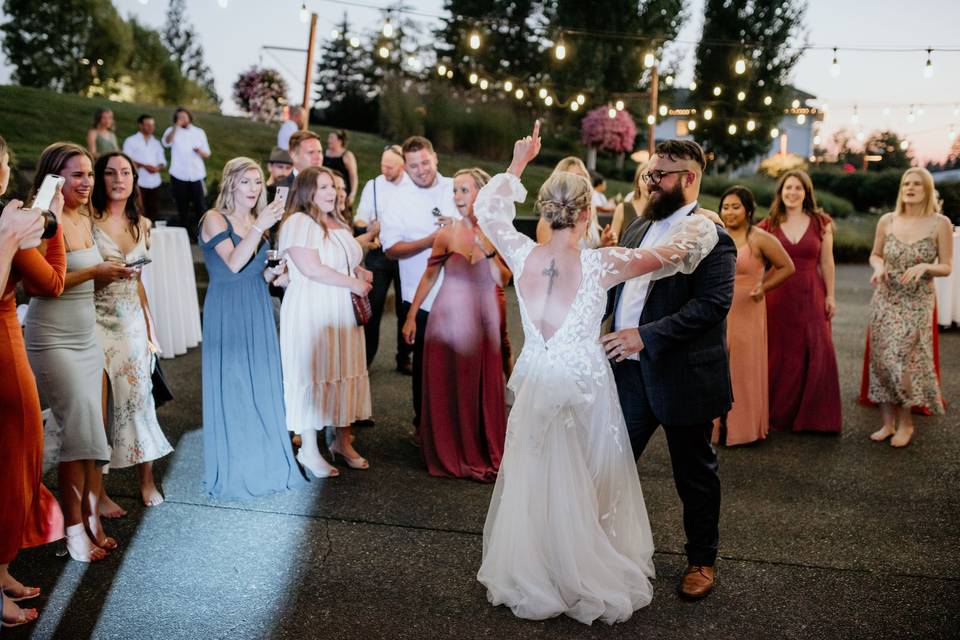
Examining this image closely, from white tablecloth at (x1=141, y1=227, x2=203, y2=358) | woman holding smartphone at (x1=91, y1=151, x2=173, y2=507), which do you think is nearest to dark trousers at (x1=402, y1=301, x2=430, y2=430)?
woman holding smartphone at (x1=91, y1=151, x2=173, y2=507)

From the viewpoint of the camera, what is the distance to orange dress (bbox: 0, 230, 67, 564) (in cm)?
283

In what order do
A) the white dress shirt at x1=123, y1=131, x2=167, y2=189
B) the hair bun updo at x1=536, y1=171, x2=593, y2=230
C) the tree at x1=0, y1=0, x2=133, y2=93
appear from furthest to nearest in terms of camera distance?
the tree at x1=0, y1=0, x2=133, y2=93, the white dress shirt at x1=123, y1=131, x2=167, y2=189, the hair bun updo at x1=536, y1=171, x2=593, y2=230

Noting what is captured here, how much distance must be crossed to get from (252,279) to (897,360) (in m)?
4.44

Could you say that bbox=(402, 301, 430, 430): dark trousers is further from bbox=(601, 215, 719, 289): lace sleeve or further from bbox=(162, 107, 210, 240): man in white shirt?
bbox=(162, 107, 210, 240): man in white shirt

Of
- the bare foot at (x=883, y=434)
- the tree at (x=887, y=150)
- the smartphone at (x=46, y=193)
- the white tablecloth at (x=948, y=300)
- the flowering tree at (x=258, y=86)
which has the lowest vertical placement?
the bare foot at (x=883, y=434)

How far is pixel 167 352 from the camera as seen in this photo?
24.6 ft

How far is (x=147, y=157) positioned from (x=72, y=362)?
898cm

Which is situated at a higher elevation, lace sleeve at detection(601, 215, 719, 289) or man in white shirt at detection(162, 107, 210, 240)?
man in white shirt at detection(162, 107, 210, 240)

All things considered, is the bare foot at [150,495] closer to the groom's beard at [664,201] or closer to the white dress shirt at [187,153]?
the groom's beard at [664,201]

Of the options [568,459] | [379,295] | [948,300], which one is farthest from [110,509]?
[948,300]

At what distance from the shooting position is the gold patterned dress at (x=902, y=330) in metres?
5.57

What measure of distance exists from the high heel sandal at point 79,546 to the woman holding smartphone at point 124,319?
0.50 m

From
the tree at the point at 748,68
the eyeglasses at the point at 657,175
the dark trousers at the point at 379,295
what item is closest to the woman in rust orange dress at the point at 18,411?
the eyeglasses at the point at 657,175

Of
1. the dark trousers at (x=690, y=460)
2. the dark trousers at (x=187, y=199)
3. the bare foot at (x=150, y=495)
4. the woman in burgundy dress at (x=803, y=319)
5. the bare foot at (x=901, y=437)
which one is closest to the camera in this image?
the dark trousers at (x=690, y=460)
